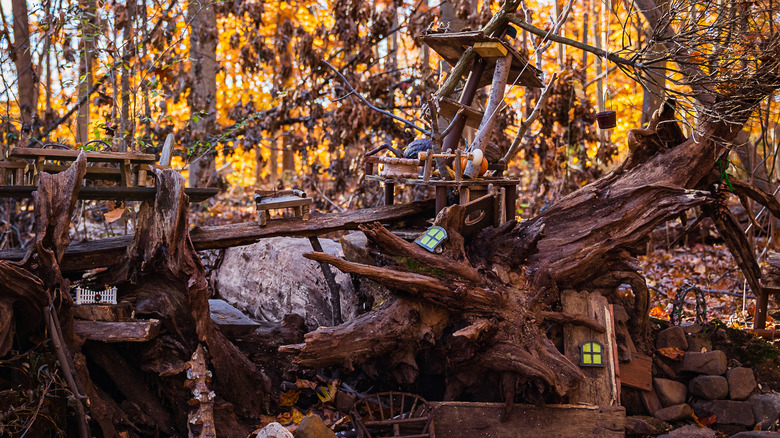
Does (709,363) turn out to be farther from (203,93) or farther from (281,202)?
(203,93)

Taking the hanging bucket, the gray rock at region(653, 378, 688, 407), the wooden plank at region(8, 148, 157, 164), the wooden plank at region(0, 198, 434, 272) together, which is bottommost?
the gray rock at region(653, 378, 688, 407)

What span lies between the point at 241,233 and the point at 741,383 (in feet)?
15.8

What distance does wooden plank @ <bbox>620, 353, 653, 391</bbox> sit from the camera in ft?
19.0

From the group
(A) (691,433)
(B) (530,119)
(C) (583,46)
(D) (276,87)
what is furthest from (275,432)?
(D) (276,87)

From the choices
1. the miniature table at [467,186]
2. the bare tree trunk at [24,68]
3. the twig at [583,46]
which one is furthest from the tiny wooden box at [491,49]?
the bare tree trunk at [24,68]

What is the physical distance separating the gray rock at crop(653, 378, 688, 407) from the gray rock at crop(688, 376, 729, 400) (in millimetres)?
149

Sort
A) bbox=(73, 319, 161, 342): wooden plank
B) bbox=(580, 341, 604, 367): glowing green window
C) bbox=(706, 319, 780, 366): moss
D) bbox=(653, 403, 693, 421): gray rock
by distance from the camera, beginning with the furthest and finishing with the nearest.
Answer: bbox=(706, 319, 780, 366): moss, bbox=(653, 403, 693, 421): gray rock, bbox=(580, 341, 604, 367): glowing green window, bbox=(73, 319, 161, 342): wooden plank

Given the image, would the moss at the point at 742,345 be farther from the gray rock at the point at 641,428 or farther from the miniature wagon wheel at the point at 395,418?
the miniature wagon wheel at the point at 395,418

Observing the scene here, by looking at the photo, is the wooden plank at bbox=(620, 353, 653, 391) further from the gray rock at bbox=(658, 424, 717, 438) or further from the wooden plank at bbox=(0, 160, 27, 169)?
the wooden plank at bbox=(0, 160, 27, 169)

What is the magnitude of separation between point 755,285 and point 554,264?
2.88m

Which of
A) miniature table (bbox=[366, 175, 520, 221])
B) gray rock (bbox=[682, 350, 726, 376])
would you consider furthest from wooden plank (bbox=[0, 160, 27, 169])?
gray rock (bbox=[682, 350, 726, 376])

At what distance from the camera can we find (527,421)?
5.23 meters

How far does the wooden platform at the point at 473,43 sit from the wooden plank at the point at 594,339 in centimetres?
245

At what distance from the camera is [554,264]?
6094 millimetres
